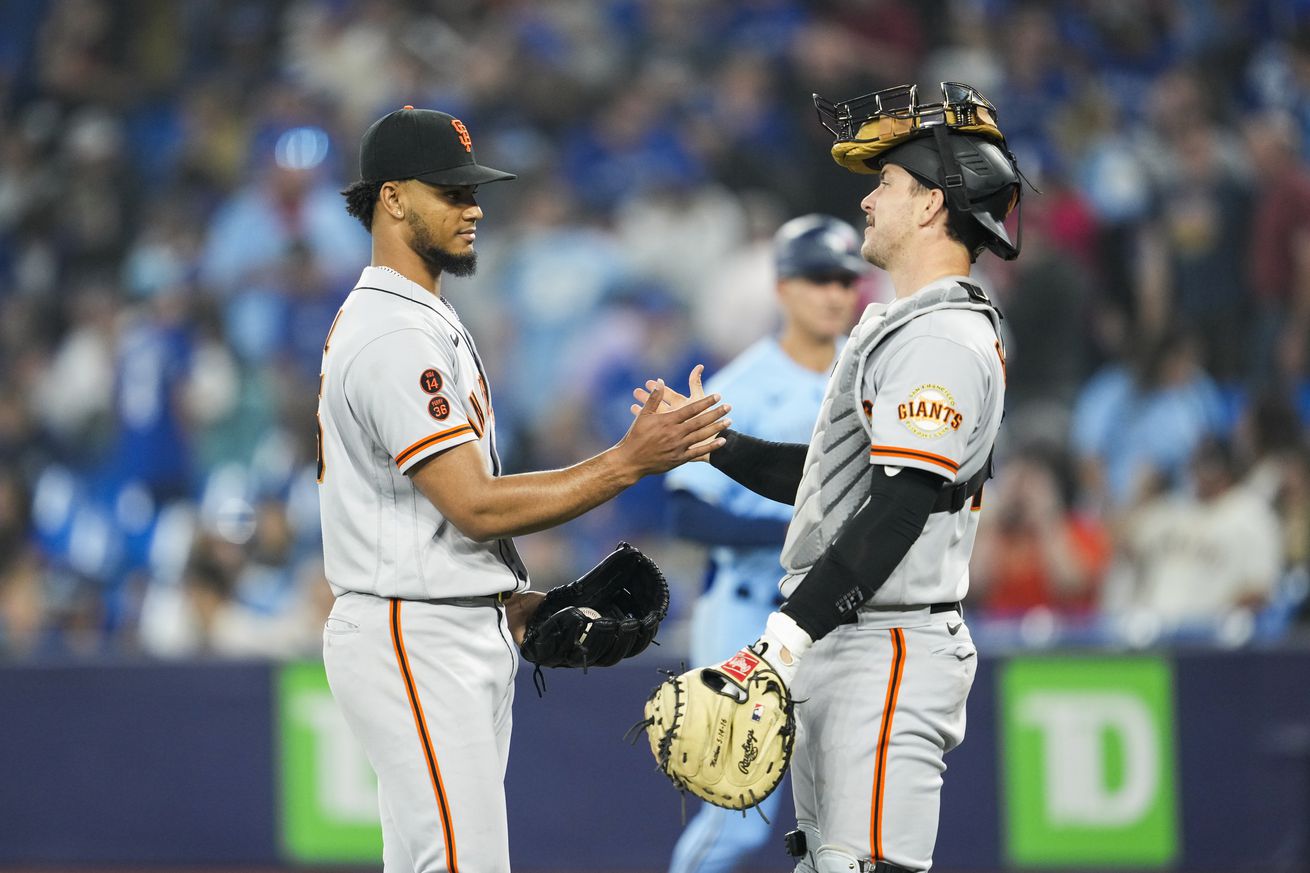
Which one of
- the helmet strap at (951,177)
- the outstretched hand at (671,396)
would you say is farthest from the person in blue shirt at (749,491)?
the helmet strap at (951,177)

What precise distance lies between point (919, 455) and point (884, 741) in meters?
0.60

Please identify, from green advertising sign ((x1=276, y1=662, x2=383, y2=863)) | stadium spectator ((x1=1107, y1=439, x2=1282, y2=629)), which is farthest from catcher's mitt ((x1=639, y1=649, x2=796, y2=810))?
stadium spectator ((x1=1107, y1=439, x2=1282, y2=629))

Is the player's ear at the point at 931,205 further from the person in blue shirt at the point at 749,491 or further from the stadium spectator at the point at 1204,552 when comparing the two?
the stadium spectator at the point at 1204,552

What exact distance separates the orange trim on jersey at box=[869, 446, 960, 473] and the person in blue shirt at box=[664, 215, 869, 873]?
1.70 meters

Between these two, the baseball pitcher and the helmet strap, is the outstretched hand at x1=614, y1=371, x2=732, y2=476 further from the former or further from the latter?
the helmet strap

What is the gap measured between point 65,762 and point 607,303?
3976 mm

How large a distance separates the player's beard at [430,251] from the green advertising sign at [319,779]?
154 inches

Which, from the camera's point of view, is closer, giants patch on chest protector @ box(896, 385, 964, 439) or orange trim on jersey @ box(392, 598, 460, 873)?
giants patch on chest protector @ box(896, 385, 964, 439)

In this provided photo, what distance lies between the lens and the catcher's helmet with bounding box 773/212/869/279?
17.1 feet

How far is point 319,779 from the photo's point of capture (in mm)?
7449

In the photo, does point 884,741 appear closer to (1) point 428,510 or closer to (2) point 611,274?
(1) point 428,510

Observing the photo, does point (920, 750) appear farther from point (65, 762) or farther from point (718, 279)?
point (718, 279)

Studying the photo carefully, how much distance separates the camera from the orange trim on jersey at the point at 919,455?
3260mm

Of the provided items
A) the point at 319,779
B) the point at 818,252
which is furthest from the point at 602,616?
the point at 319,779
